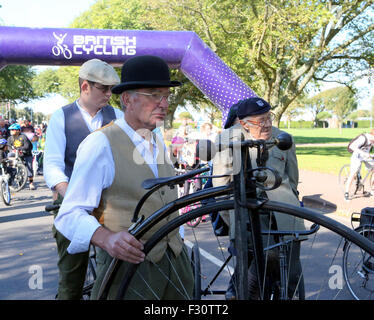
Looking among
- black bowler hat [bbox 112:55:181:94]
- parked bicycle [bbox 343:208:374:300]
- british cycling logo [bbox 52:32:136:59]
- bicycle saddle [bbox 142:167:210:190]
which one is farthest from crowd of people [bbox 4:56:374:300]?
british cycling logo [bbox 52:32:136:59]

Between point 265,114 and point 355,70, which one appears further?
point 355,70

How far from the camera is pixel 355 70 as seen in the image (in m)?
24.3

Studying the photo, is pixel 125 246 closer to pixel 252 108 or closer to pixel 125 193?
pixel 125 193

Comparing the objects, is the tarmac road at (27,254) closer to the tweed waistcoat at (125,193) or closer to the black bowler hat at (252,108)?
the black bowler hat at (252,108)

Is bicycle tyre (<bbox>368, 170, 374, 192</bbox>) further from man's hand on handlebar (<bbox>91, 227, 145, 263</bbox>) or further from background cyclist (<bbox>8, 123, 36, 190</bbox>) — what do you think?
man's hand on handlebar (<bbox>91, 227, 145, 263</bbox>)

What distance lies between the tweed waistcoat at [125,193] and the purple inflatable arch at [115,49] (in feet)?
20.5

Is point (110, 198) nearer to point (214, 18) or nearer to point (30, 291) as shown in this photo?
point (30, 291)

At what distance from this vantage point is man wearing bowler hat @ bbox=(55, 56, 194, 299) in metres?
1.88

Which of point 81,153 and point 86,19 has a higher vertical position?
point 86,19

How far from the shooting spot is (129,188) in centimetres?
195

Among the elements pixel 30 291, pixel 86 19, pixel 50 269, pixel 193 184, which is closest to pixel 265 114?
pixel 30 291

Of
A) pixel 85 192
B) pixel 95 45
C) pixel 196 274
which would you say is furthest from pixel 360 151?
pixel 85 192

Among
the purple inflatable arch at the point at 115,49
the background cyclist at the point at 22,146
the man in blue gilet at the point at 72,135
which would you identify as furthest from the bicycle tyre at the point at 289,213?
the background cyclist at the point at 22,146
